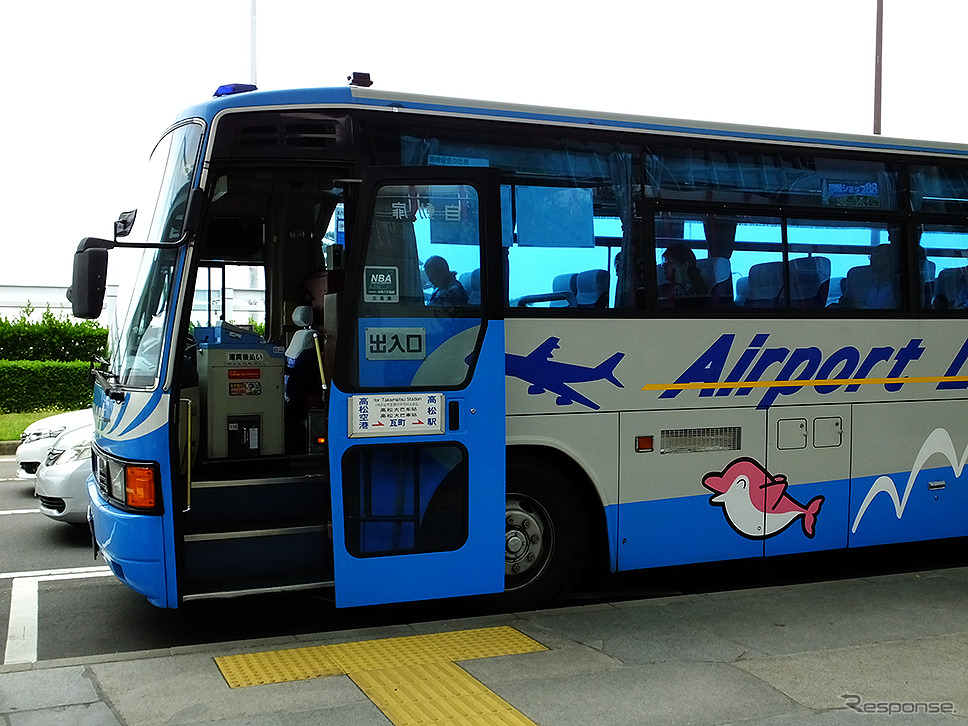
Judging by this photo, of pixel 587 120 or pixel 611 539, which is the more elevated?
pixel 587 120

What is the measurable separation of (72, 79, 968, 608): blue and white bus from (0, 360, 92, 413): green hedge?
12.7 metres

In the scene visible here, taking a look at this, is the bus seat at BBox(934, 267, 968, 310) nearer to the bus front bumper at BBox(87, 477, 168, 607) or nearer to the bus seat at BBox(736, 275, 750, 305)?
the bus seat at BBox(736, 275, 750, 305)

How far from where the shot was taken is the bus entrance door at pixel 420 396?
5.88 meters

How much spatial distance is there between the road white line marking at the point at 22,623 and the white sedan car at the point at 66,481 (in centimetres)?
106

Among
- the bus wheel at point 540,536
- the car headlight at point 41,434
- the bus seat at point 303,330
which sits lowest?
the bus wheel at point 540,536

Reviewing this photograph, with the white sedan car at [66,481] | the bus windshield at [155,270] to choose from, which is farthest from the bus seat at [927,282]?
the white sedan car at [66,481]

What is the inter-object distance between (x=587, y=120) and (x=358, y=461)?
273 cm

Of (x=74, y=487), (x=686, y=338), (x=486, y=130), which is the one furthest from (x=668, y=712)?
(x=74, y=487)

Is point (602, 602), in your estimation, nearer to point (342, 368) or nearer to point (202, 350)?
point (342, 368)

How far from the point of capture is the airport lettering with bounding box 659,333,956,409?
22.5 feet

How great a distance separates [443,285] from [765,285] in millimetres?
2501

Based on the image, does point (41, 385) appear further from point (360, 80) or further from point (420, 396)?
point (420, 396)

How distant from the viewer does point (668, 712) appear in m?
4.63

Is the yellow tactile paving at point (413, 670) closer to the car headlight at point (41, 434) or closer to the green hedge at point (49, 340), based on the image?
the car headlight at point (41, 434)
